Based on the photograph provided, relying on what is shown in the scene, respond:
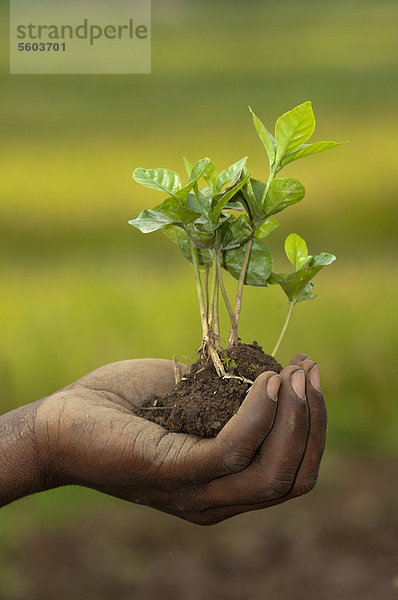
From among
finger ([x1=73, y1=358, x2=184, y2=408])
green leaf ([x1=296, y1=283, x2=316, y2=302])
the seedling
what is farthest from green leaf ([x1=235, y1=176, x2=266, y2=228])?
finger ([x1=73, y1=358, x2=184, y2=408])

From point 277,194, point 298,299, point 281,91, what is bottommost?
point 298,299

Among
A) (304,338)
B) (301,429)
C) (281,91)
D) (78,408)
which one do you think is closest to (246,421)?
(301,429)

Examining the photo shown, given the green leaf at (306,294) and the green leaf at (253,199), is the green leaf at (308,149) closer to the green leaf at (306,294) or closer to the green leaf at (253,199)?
the green leaf at (253,199)

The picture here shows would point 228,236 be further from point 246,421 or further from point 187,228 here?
point 246,421

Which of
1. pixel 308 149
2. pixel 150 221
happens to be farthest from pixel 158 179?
pixel 308 149

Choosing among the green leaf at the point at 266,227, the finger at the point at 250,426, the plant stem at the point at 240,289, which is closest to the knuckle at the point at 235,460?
the finger at the point at 250,426

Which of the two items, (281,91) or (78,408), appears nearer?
(78,408)

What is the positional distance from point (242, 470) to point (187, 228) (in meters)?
0.25

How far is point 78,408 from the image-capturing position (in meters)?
0.59

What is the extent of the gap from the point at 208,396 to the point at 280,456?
3.9 inches

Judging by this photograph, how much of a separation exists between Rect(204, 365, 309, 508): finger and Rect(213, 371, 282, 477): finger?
0.4 inches

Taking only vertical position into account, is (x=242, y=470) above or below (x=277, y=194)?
below

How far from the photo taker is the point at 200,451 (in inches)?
21.1

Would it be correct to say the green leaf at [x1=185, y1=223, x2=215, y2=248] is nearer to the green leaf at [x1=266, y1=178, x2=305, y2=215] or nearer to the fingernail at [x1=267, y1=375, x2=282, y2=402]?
the green leaf at [x1=266, y1=178, x2=305, y2=215]
